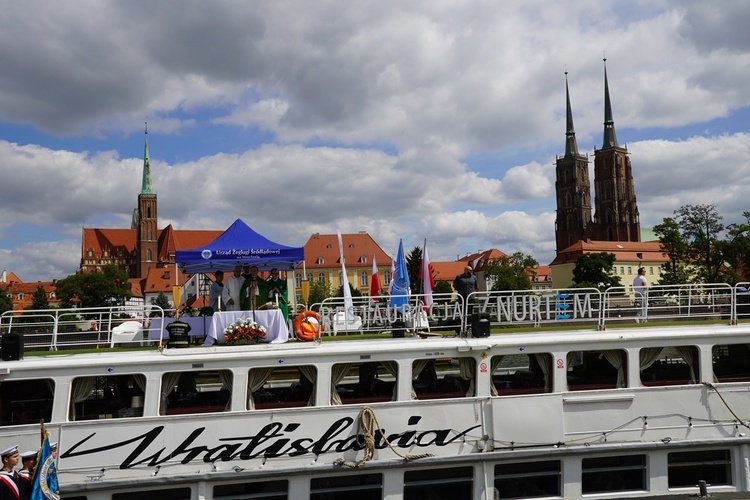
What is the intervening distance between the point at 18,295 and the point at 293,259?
152 m

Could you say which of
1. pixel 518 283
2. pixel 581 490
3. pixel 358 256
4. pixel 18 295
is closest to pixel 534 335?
pixel 581 490

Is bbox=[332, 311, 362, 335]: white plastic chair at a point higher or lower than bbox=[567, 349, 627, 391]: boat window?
higher

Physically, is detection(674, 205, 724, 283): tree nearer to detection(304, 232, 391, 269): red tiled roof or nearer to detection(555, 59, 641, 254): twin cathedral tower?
detection(304, 232, 391, 269): red tiled roof

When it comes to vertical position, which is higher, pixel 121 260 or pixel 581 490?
pixel 121 260

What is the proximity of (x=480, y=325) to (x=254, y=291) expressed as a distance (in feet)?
13.5

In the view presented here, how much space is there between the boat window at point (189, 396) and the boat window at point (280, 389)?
0.35 metres

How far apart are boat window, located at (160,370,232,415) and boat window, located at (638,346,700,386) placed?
20.7ft

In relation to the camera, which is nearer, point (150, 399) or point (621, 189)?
point (150, 399)

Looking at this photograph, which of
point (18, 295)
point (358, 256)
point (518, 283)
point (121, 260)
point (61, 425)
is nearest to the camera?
point (61, 425)

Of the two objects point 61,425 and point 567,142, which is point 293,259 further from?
point 567,142

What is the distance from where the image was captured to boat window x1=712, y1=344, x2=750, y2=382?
1125 cm

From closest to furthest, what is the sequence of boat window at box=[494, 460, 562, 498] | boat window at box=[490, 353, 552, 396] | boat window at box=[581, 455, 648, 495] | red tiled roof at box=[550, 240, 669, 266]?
boat window at box=[494, 460, 562, 498] < boat window at box=[581, 455, 648, 495] < boat window at box=[490, 353, 552, 396] < red tiled roof at box=[550, 240, 669, 266]

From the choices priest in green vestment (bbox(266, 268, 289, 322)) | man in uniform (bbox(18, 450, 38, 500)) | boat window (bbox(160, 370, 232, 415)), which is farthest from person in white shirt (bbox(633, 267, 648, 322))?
man in uniform (bbox(18, 450, 38, 500))

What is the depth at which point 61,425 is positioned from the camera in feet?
28.2
